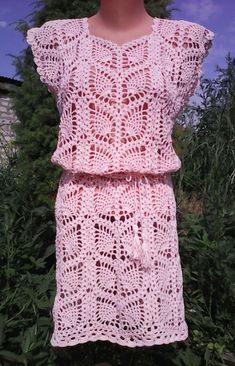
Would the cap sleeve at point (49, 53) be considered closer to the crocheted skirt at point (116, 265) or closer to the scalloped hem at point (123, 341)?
the crocheted skirt at point (116, 265)

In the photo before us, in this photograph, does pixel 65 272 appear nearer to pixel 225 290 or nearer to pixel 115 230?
pixel 115 230

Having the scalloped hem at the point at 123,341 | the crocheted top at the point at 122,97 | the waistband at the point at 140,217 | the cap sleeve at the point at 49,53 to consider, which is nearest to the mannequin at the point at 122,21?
the crocheted top at the point at 122,97

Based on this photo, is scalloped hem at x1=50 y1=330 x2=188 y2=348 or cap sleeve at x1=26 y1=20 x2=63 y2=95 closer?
scalloped hem at x1=50 y1=330 x2=188 y2=348

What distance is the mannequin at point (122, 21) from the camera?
4.75 feet

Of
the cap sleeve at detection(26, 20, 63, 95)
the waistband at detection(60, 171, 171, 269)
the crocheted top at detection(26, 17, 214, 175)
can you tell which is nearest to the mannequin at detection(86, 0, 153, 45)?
the crocheted top at detection(26, 17, 214, 175)

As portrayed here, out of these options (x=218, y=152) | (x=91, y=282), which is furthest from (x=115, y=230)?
(x=218, y=152)

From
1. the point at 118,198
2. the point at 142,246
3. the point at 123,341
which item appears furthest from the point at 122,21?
the point at 123,341

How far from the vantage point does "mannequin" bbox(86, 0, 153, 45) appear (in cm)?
145

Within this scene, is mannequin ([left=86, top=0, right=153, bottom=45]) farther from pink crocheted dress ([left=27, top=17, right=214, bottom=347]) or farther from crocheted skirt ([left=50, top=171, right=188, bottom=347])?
crocheted skirt ([left=50, top=171, right=188, bottom=347])

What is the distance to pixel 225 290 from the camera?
6.75 feet

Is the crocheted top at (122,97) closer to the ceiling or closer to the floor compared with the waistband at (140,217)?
closer to the ceiling

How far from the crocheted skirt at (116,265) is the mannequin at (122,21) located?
0.43 m

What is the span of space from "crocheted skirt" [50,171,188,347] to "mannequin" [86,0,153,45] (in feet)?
1.40

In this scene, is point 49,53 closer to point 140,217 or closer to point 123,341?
point 140,217
